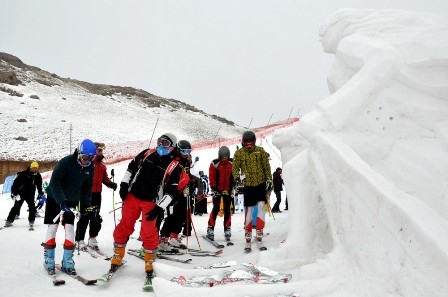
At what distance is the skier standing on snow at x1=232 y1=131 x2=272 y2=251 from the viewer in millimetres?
8012

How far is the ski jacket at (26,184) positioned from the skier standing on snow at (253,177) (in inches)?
254

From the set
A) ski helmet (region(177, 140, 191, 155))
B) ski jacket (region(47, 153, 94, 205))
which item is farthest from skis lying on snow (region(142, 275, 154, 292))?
ski helmet (region(177, 140, 191, 155))

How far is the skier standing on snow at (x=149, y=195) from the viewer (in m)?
5.71

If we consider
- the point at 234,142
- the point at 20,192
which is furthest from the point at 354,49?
the point at 234,142

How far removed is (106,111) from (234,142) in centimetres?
2692

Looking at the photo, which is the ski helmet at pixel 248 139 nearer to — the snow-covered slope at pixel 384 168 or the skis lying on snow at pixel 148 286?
the snow-covered slope at pixel 384 168

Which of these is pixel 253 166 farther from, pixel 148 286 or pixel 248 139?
pixel 148 286

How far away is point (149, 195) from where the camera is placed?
231 inches

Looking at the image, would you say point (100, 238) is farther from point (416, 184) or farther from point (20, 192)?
point (416, 184)

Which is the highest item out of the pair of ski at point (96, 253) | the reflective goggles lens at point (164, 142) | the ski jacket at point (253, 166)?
the reflective goggles lens at point (164, 142)

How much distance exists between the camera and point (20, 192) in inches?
444

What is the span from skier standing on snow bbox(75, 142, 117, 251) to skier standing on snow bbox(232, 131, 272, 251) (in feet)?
8.42

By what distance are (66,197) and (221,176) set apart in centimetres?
373

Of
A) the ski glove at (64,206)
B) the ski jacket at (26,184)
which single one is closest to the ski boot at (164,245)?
the ski glove at (64,206)
